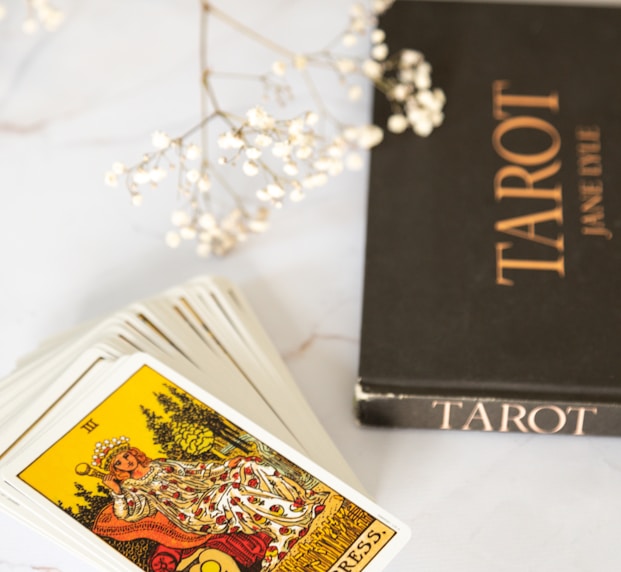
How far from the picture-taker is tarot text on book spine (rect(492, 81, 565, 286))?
89 cm

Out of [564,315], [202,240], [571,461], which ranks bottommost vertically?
[571,461]

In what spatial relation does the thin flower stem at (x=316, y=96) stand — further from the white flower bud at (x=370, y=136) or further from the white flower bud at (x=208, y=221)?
the white flower bud at (x=208, y=221)

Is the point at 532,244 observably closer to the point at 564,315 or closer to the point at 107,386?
the point at 564,315

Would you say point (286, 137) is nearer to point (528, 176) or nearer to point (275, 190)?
point (275, 190)

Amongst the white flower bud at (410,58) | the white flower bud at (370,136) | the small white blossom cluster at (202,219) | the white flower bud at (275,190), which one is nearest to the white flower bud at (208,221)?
the small white blossom cluster at (202,219)

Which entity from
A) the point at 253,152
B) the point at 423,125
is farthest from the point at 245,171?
the point at 423,125

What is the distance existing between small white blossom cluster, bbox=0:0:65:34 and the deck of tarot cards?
0.42 metres

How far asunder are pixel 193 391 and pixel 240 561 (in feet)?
0.54

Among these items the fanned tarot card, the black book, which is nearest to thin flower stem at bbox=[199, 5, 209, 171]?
the black book

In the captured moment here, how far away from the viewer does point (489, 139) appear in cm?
96

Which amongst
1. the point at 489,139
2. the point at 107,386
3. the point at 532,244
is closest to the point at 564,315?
the point at 532,244

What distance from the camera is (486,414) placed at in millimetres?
837

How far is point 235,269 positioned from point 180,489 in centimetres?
29

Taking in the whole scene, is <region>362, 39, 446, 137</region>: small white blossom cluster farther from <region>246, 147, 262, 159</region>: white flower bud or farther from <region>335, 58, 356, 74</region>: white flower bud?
<region>246, 147, 262, 159</region>: white flower bud
